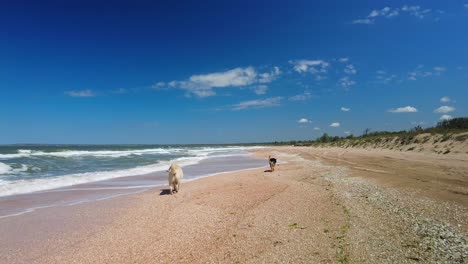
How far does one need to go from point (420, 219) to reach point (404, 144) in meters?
29.6

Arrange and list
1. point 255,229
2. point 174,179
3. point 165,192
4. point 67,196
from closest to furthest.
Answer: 1. point 255,229
2. point 67,196
3. point 174,179
4. point 165,192

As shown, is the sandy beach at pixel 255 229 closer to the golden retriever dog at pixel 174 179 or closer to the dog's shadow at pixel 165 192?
the dog's shadow at pixel 165 192

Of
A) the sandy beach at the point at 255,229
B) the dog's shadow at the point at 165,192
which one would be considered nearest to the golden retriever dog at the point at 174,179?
the dog's shadow at the point at 165,192

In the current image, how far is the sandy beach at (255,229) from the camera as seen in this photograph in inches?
181

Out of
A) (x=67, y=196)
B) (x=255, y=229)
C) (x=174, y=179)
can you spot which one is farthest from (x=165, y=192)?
(x=255, y=229)

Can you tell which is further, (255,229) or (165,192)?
(165,192)

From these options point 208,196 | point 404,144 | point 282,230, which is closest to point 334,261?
point 282,230

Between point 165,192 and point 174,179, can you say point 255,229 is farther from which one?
point 165,192

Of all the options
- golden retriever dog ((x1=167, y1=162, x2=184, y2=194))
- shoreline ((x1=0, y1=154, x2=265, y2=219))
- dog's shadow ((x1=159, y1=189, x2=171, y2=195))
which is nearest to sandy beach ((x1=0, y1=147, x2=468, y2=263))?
shoreline ((x1=0, y1=154, x2=265, y2=219))

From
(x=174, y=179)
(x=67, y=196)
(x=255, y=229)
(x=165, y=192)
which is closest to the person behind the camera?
(x=255, y=229)

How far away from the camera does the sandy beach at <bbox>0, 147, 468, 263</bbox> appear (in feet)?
15.1

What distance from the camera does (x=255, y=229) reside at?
579cm

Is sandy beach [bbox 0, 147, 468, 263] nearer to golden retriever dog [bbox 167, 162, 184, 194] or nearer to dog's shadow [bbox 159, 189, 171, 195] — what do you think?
dog's shadow [bbox 159, 189, 171, 195]

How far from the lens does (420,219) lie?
236 inches
